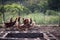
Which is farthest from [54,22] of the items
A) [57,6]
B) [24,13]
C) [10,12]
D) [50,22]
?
[10,12]

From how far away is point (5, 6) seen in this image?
6824 millimetres

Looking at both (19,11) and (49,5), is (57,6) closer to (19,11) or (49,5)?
(49,5)

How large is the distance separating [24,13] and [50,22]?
971 millimetres

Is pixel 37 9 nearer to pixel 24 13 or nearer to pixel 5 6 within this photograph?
pixel 24 13

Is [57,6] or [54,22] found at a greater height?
[57,6]

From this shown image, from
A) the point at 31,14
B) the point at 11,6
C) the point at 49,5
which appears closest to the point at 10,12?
the point at 11,6

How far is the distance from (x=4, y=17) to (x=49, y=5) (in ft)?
5.38

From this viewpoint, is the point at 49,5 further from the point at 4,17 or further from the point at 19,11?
the point at 4,17

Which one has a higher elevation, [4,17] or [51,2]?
[51,2]

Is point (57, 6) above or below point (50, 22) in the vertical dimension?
above

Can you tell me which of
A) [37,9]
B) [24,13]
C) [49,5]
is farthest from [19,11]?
[49,5]

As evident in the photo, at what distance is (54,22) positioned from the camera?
694 cm

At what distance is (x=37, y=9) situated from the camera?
22.8 ft

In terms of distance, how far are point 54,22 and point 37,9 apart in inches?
29.8
